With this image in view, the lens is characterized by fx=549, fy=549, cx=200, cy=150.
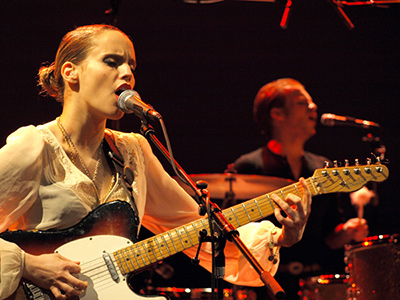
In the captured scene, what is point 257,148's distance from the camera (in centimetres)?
586

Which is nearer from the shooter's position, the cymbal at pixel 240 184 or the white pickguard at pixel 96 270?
the white pickguard at pixel 96 270

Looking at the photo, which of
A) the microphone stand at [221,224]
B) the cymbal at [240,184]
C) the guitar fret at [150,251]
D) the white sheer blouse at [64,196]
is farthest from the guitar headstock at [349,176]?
the cymbal at [240,184]

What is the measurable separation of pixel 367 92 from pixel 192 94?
1.92 meters

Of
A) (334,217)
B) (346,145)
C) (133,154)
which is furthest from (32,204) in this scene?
(346,145)

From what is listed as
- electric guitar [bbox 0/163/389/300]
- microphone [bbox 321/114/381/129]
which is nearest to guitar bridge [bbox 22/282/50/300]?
electric guitar [bbox 0/163/389/300]

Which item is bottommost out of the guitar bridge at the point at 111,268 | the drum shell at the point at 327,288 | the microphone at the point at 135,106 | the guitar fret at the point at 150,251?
the drum shell at the point at 327,288

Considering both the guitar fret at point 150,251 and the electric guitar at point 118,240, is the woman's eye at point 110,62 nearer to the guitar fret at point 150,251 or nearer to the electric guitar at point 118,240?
the electric guitar at point 118,240

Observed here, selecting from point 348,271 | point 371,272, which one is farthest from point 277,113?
point 371,272

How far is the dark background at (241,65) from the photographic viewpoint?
546 centimetres

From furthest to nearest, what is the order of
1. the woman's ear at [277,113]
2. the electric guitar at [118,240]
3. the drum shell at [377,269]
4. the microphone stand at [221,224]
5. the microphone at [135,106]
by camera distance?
1. the woman's ear at [277,113]
2. the drum shell at [377,269]
3. the electric guitar at [118,240]
4. the microphone at [135,106]
5. the microphone stand at [221,224]

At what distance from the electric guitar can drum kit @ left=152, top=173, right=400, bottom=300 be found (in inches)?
57.1

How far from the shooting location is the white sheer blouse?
2.52 m

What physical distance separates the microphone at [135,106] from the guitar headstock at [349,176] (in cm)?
94

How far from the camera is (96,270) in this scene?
2.61 meters
